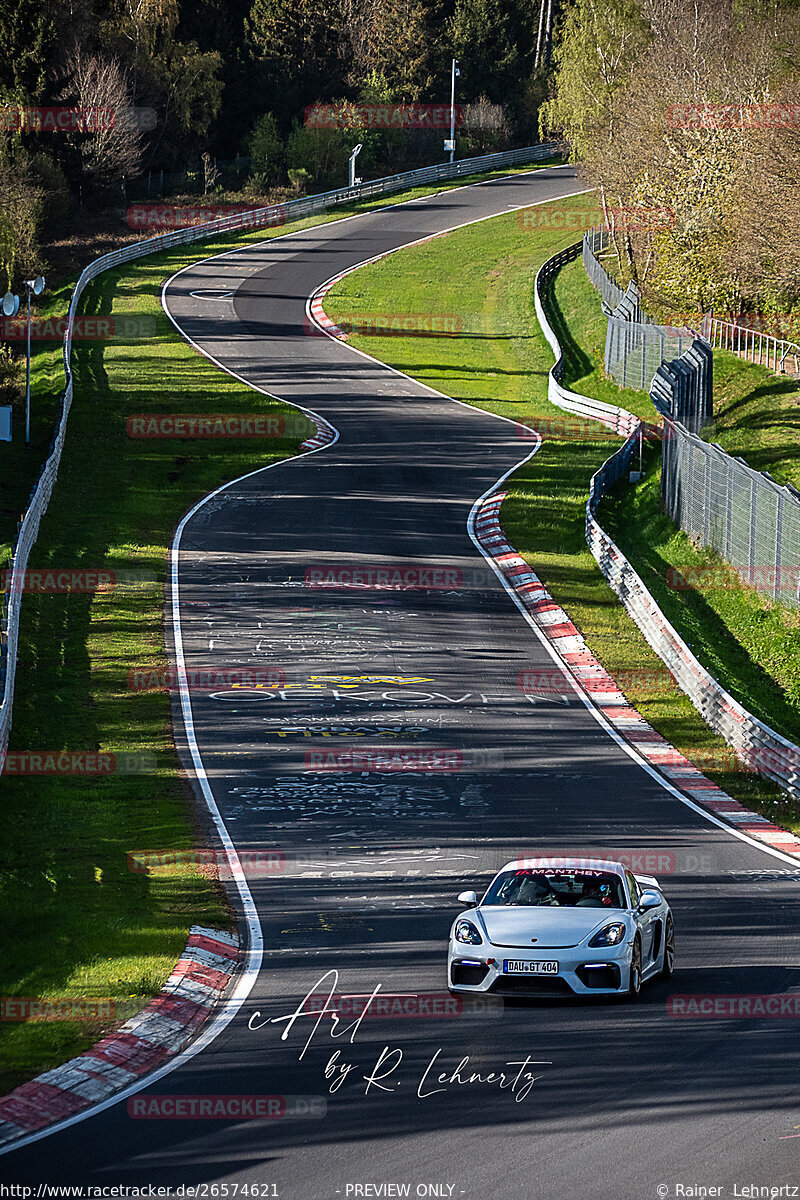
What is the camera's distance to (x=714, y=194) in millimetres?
51812

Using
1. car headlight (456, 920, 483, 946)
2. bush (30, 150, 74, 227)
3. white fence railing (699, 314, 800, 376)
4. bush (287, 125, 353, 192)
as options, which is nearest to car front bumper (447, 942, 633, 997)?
car headlight (456, 920, 483, 946)

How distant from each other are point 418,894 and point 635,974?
12.4ft

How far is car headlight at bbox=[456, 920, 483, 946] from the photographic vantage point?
12.6 metres

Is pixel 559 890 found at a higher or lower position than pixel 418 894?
higher

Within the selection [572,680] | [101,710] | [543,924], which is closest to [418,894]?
[543,924]

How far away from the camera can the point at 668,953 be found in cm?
1338

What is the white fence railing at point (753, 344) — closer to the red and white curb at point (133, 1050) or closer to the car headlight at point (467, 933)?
the car headlight at point (467, 933)

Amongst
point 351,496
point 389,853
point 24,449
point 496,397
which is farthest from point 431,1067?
point 496,397

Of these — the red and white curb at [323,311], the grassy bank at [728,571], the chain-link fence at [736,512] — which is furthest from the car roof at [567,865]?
the red and white curb at [323,311]

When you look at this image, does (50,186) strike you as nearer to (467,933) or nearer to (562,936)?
(467,933)

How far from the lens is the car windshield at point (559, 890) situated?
13141mm
